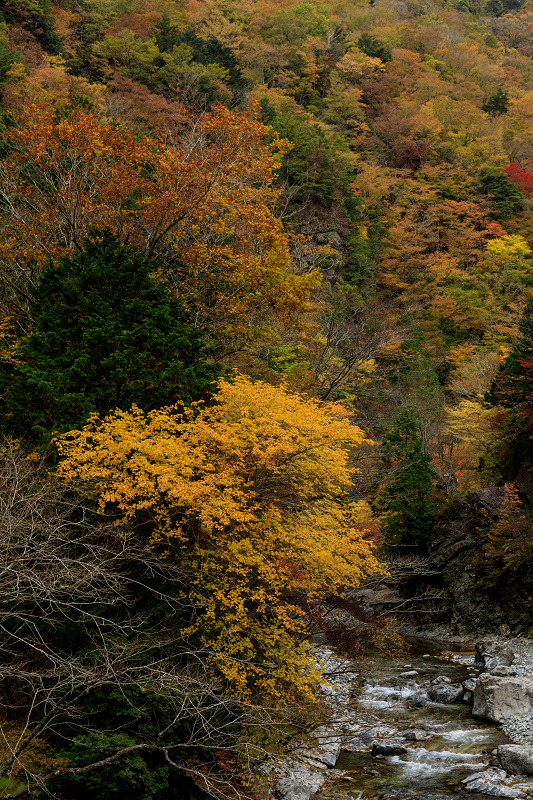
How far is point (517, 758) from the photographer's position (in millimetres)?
10742

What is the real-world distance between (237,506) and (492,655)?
13.7 meters

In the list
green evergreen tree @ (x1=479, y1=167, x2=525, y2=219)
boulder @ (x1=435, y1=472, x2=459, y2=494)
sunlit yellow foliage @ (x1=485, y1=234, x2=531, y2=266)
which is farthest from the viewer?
green evergreen tree @ (x1=479, y1=167, x2=525, y2=219)

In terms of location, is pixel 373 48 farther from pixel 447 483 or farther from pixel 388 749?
pixel 388 749

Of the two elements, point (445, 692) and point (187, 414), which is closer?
point (187, 414)

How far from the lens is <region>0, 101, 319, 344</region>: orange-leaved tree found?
16.6 metres

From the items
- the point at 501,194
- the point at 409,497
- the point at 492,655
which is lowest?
the point at 409,497

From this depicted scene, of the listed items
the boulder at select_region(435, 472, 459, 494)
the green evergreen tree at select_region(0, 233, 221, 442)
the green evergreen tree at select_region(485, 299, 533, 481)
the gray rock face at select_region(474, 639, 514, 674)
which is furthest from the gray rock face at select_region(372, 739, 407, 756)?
the boulder at select_region(435, 472, 459, 494)

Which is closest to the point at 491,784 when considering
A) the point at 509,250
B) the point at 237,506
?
the point at 237,506

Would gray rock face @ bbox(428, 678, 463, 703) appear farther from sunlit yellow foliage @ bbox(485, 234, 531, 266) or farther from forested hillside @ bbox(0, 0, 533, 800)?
sunlit yellow foliage @ bbox(485, 234, 531, 266)

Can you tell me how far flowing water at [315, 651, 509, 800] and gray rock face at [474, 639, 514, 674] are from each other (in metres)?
1.02

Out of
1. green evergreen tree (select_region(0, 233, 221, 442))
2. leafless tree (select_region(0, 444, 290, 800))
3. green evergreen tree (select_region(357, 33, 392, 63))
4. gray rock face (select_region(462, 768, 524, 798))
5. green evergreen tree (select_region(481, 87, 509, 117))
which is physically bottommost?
gray rock face (select_region(462, 768, 524, 798))

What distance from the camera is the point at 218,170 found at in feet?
56.0

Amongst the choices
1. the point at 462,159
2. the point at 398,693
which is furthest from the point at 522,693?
the point at 462,159

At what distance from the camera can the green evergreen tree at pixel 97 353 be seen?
11375 mm
